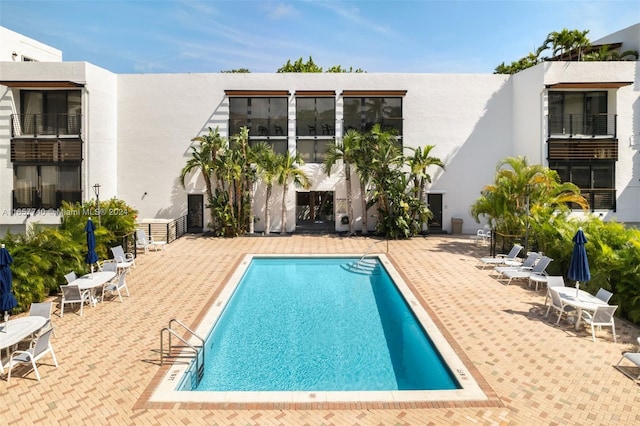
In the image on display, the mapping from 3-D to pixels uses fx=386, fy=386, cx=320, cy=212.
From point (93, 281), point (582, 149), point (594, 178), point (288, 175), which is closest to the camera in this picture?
point (93, 281)

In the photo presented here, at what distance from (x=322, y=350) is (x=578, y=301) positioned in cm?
588

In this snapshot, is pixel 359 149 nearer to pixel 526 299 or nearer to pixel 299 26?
pixel 299 26

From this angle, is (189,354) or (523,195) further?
(523,195)

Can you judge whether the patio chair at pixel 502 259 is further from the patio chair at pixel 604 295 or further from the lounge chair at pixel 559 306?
the patio chair at pixel 604 295

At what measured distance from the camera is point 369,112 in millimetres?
22344

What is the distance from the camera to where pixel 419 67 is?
2539 centimetres

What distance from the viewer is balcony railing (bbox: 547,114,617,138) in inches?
821

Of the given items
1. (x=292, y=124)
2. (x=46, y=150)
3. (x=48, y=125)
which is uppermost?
(x=292, y=124)

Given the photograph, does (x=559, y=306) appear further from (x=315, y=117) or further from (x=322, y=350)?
(x=315, y=117)

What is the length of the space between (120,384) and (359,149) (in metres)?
16.3

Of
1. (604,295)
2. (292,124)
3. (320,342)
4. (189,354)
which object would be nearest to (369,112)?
(292,124)

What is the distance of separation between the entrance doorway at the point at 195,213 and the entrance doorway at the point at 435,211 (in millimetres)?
13354

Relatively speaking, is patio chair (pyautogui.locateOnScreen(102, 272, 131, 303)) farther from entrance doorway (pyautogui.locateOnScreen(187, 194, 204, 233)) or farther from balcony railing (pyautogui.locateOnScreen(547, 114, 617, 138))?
balcony railing (pyautogui.locateOnScreen(547, 114, 617, 138))

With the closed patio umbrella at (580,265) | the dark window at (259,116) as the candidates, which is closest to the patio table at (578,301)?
the closed patio umbrella at (580,265)
